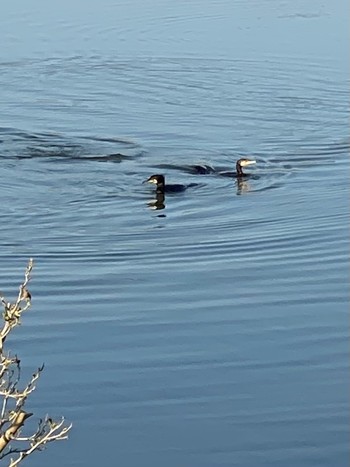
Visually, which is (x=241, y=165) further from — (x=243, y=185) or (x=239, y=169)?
(x=243, y=185)

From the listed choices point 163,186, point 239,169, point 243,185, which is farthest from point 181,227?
point 239,169

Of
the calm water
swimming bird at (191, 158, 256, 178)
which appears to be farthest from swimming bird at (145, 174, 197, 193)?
swimming bird at (191, 158, 256, 178)

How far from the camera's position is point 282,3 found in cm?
2814

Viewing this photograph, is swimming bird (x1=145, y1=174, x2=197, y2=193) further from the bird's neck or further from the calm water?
the bird's neck

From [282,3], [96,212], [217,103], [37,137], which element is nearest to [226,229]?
[96,212]

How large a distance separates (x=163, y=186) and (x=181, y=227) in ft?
5.93

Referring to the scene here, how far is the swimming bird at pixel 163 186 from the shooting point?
51.8 feet

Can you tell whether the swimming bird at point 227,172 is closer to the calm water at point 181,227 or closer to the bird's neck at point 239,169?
the bird's neck at point 239,169

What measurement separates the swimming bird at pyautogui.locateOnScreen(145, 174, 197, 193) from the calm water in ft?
0.44

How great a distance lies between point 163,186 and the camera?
1586 cm

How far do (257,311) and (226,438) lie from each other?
264 centimetres

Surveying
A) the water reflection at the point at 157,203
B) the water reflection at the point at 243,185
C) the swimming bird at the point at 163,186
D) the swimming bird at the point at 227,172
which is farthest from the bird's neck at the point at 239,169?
the water reflection at the point at 157,203

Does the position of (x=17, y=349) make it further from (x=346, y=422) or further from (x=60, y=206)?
(x=60, y=206)

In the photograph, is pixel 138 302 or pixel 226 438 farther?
pixel 138 302
